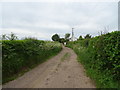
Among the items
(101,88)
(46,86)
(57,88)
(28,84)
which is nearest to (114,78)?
(101,88)

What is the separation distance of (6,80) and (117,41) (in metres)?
4.92

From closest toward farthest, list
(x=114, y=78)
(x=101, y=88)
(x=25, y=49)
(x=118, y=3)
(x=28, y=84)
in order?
1. (x=101, y=88)
2. (x=114, y=78)
3. (x=28, y=84)
4. (x=25, y=49)
5. (x=118, y=3)

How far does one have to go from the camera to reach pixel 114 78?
3633 mm

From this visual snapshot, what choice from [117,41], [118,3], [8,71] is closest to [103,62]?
[117,41]

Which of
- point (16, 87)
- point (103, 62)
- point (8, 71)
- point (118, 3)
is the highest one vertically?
point (118, 3)

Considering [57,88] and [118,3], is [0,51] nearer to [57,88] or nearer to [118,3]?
[57,88]

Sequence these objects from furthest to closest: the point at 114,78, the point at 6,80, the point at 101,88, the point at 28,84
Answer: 1. the point at 6,80
2. the point at 28,84
3. the point at 114,78
4. the point at 101,88

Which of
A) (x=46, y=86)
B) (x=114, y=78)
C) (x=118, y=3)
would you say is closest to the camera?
(x=114, y=78)

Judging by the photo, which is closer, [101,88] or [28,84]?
[101,88]

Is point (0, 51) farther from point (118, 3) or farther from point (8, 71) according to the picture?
point (118, 3)

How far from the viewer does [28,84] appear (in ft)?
13.7

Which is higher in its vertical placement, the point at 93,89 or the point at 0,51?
the point at 0,51

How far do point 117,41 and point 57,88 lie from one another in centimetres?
281

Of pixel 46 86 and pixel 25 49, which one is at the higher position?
pixel 25 49
